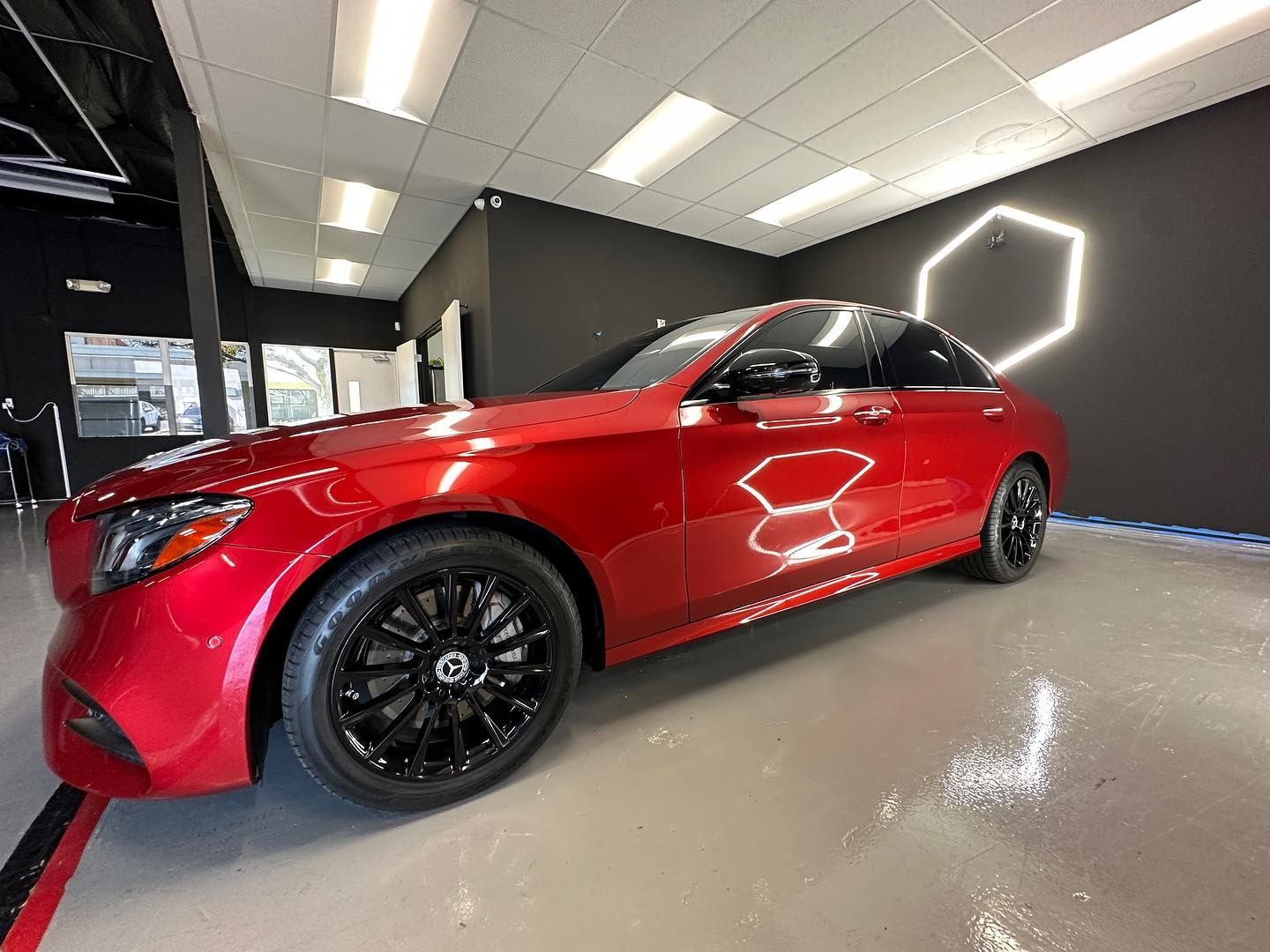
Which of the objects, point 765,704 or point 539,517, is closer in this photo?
point 539,517

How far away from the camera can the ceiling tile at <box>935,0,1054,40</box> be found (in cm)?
239

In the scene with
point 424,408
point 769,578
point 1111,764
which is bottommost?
point 1111,764

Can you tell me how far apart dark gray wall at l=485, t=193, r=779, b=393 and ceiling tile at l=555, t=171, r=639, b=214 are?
134 mm

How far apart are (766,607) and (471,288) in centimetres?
431

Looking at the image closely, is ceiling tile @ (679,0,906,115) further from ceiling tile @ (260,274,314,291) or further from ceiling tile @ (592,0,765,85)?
ceiling tile @ (260,274,314,291)

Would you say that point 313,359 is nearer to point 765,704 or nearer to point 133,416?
point 133,416

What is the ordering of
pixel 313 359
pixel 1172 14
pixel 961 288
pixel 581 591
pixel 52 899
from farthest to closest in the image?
pixel 313 359 → pixel 961 288 → pixel 1172 14 → pixel 581 591 → pixel 52 899

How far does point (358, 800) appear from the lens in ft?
3.05

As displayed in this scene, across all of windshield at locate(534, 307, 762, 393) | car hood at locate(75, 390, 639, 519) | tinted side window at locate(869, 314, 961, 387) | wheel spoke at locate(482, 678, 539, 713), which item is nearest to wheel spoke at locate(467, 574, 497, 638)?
wheel spoke at locate(482, 678, 539, 713)

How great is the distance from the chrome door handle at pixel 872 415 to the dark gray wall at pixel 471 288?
3.37 meters

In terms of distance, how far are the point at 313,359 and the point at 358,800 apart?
27.4 feet

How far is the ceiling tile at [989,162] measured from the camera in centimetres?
352

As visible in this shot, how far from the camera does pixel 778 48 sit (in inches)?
104

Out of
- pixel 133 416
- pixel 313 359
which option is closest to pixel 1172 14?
pixel 313 359
